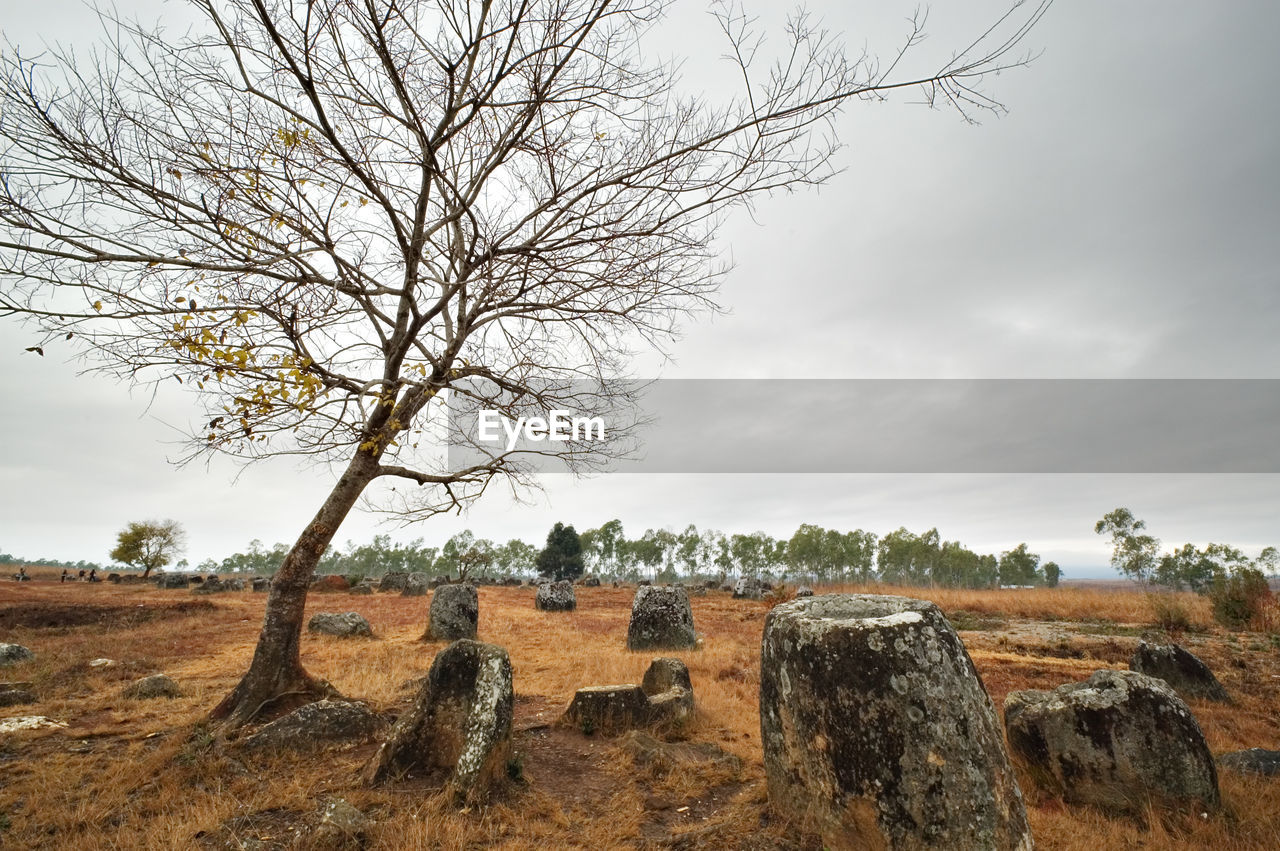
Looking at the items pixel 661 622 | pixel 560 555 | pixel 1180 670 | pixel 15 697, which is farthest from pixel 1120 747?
pixel 560 555

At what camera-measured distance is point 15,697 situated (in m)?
7.82

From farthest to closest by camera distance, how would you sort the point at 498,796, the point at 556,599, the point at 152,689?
the point at 556,599, the point at 152,689, the point at 498,796

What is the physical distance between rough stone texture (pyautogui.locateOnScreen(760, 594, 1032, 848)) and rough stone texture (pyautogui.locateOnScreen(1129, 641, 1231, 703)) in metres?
7.15

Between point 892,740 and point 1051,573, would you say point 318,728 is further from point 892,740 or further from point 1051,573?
point 1051,573

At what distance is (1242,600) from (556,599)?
916 inches

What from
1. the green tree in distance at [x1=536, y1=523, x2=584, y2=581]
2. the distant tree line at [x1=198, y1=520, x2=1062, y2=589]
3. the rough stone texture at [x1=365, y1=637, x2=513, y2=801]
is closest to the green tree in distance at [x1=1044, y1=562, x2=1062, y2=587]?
the distant tree line at [x1=198, y1=520, x2=1062, y2=589]

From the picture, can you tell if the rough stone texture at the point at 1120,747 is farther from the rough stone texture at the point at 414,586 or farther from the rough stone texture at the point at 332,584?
the rough stone texture at the point at 332,584

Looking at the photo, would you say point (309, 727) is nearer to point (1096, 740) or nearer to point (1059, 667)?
point (1096, 740)

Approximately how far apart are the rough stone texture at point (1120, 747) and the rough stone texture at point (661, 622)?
8185 mm

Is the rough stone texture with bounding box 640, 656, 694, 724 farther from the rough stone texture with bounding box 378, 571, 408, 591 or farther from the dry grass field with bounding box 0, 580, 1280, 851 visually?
the rough stone texture with bounding box 378, 571, 408, 591

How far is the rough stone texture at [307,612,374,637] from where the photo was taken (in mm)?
14779

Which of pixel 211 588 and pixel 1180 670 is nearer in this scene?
pixel 1180 670

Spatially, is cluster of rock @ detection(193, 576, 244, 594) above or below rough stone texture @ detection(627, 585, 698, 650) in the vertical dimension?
below

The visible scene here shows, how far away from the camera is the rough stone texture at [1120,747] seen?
445cm
